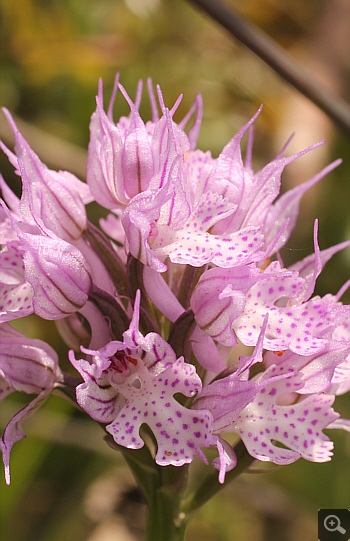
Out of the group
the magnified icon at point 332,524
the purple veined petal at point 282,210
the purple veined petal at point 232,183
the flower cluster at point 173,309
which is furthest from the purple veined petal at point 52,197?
the magnified icon at point 332,524

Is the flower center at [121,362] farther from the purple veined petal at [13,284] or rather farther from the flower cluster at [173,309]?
the purple veined petal at [13,284]

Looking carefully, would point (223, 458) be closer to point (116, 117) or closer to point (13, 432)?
point (13, 432)

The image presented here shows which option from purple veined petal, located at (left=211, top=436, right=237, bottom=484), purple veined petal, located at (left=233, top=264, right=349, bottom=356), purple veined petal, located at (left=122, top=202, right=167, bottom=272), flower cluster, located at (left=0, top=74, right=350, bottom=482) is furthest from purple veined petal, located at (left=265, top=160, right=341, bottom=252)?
purple veined petal, located at (left=211, top=436, right=237, bottom=484)

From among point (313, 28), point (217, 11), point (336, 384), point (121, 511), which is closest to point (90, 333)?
point (336, 384)

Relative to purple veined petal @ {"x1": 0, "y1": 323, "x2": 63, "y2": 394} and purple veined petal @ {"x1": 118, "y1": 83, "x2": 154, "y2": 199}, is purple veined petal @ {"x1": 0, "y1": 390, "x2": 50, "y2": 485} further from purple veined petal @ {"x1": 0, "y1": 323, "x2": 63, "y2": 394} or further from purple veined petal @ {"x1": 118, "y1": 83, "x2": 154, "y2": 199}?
purple veined petal @ {"x1": 118, "y1": 83, "x2": 154, "y2": 199}

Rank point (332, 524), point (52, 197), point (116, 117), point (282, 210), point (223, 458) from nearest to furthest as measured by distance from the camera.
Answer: point (223, 458) → point (52, 197) → point (282, 210) → point (332, 524) → point (116, 117)

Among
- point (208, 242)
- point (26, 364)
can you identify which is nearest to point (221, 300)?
point (208, 242)

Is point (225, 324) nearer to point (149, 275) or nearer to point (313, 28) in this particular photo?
point (149, 275)
